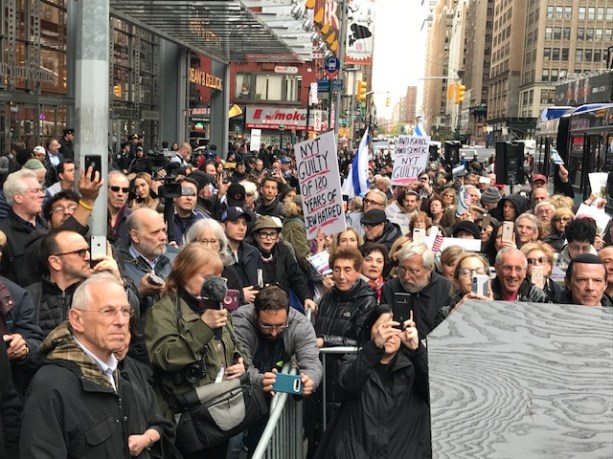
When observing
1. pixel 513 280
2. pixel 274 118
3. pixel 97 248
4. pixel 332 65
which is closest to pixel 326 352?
pixel 513 280

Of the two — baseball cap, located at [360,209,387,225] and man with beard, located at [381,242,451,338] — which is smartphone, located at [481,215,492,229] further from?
man with beard, located at [381,242,451,338]

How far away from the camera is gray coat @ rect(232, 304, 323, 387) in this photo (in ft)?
17.1

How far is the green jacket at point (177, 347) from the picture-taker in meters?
4.30

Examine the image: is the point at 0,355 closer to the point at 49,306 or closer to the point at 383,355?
the point at 49,306

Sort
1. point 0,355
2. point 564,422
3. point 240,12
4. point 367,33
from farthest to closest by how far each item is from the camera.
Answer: point 367,33
point 240,12
point 0,355
point 564,422

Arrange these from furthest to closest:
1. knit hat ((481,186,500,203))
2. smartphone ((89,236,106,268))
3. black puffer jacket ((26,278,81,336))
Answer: knit hat ((481,186,500,203)), smartphone ((89,236,106,268)), black puffer jacket ((26,278,81,336))

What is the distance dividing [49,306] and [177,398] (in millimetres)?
939

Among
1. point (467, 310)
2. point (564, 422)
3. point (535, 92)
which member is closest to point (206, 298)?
point (467, 310)

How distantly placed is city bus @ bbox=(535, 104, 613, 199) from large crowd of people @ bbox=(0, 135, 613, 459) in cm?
992

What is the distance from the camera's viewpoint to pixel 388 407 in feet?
15.3

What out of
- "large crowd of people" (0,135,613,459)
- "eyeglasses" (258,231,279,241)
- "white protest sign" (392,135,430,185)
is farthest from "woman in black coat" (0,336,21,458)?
"white protest sign" (392,135,430,185)

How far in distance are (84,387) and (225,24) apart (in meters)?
18.5

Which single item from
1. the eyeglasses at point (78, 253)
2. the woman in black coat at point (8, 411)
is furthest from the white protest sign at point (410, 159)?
the woman in black coat at point (8, 411)

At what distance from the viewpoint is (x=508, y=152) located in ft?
57.3
